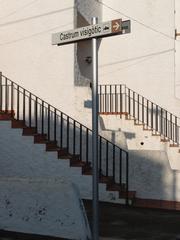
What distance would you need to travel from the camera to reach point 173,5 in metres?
16.8

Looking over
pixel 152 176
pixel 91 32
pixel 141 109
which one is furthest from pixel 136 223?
pixel 141 109

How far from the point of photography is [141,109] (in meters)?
16.6

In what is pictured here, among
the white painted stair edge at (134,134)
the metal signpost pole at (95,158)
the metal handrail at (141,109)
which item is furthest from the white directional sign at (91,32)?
the metal handrail at (141,109)

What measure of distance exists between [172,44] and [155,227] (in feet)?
29.6

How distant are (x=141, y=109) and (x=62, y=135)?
4159 mm

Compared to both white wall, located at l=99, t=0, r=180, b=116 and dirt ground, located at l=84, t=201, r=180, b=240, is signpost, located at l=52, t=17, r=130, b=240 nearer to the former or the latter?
dirt ground, located at l=84, t=201, r=180, b=240

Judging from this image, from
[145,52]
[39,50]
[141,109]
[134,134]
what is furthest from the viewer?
[145,52]

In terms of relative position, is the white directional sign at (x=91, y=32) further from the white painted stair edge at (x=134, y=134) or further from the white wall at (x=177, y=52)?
the white wall at (x=177, y=52)

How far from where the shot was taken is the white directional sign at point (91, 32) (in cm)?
636

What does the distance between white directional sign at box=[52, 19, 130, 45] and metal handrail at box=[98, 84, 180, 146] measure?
9.10 meters

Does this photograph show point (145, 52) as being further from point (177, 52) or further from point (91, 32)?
point (91, 32)

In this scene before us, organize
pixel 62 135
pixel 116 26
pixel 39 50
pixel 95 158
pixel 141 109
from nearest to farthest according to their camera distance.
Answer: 1. pixel 116 26
2. pixel 95 158
3. pixel 62 135
4. pixel 39 50
5. pixel 141 109

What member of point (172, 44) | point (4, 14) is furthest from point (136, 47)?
point (4, 14)

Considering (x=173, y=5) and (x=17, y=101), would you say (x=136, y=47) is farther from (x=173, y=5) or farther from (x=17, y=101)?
(x=17, y=101)
